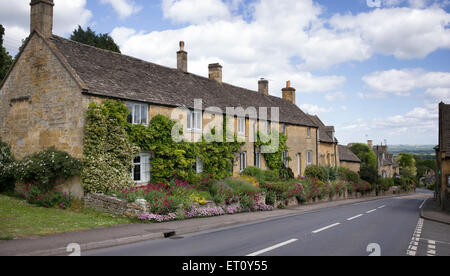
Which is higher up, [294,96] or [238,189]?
[294,96]

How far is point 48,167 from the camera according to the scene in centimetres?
1645

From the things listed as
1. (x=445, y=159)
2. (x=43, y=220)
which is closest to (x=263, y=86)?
(x=445, y=159)

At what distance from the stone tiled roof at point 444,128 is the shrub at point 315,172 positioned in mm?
11171

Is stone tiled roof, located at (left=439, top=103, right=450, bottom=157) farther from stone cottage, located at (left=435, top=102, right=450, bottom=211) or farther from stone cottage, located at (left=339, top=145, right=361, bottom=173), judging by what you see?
stone cottage, located at (left=339, top=145, right=361, bottom=173)

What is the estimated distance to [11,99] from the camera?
20344 millimetres

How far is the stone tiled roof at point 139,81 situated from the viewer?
18312mm

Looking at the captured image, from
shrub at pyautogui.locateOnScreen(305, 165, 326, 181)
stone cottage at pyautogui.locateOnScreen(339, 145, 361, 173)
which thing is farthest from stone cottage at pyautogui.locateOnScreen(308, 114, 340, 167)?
stone cottage at pyautogui.locateOnScreen(339, 145, 361, 173)

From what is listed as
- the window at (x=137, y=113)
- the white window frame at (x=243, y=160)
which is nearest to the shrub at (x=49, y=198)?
the window at (x=137, y=113)

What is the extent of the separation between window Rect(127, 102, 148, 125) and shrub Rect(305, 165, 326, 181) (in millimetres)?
21095

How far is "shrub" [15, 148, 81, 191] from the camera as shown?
1636 centimetres

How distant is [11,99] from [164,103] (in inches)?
339

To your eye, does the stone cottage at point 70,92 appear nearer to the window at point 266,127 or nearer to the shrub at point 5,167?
the shrub at point 5,167
